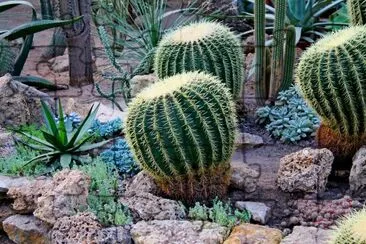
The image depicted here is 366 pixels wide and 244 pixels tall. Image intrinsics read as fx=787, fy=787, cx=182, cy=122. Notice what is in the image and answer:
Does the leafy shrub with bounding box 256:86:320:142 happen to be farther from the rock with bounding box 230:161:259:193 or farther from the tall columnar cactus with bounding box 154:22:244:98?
the rock with bounding box 230:161:259:193

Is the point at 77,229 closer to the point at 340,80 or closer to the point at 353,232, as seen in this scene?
the point at 353,232

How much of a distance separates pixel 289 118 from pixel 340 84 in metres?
0.73

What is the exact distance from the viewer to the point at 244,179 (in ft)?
10.3

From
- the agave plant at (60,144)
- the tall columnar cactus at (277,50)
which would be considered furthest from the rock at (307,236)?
the tall columnar cactus at (277,50)

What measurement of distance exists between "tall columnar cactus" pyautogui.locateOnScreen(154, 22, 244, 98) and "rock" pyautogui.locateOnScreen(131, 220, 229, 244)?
0.99m

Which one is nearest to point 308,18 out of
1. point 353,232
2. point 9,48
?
point 9,48

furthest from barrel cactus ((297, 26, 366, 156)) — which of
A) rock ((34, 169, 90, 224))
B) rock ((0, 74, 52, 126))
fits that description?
rock ((0, 74, 52, 126))

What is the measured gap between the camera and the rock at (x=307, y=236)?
2.71 meters

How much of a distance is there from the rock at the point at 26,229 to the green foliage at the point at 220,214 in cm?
58

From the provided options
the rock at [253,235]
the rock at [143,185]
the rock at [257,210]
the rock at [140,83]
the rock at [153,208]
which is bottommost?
the rock at [253,235]

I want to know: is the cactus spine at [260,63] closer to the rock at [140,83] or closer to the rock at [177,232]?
the rock at [140,83]

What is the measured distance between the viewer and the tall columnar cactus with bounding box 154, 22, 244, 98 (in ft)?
11.8

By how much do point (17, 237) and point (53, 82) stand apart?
7.55 ft

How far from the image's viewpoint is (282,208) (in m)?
3.02
